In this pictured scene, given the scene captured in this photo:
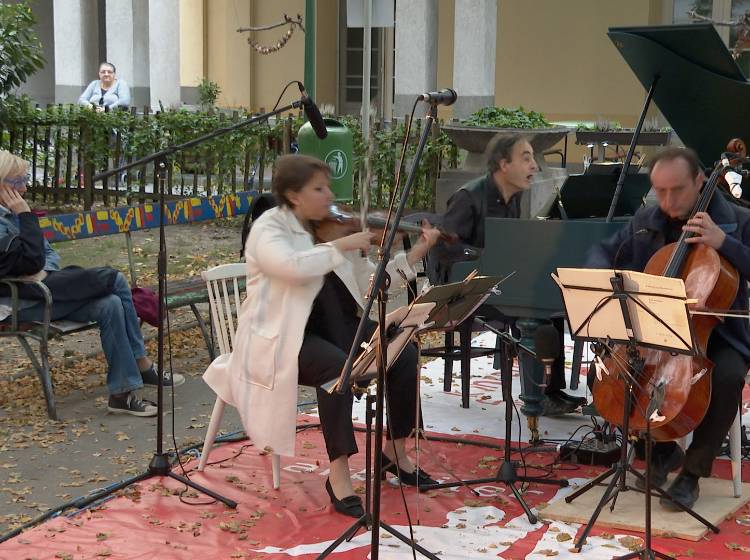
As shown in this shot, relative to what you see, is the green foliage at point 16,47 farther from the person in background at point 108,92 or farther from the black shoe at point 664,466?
the black shoe at point 664,466

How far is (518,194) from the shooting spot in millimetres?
6289

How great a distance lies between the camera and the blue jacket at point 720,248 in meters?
4.85

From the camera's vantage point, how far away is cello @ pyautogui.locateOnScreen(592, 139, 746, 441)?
15.2 ft

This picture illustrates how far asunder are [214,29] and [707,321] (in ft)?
49.1

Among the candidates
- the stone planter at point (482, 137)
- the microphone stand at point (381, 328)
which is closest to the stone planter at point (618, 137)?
the stone planter at point (482, 137)

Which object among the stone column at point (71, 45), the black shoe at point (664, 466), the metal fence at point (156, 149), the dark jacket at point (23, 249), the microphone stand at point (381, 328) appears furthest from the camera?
the stone column at point (71, 45)

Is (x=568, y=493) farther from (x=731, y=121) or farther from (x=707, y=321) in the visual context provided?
(x=731, y=121)

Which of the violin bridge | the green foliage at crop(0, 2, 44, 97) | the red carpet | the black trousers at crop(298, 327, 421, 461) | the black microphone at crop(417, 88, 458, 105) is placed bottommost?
the red carpet

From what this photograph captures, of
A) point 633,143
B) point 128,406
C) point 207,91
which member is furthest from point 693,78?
point 207,91

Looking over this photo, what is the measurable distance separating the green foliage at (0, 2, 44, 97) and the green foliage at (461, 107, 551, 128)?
4983 mm

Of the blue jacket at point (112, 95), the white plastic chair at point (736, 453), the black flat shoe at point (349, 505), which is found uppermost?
the blue jacket at point (112, 95)

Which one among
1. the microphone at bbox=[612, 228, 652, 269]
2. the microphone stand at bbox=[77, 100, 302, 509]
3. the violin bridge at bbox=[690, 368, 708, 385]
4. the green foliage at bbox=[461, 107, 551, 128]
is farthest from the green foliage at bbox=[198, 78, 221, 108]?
the violin bridge at bbox=[690, 368, 708, 385]

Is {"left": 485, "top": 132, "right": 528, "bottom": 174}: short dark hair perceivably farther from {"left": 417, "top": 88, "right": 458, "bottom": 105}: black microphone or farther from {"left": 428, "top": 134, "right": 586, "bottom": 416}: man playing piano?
{"left": 417, "top": 88, "right": 458, "bottom": 105}: black microphone

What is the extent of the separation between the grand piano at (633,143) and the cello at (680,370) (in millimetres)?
597
